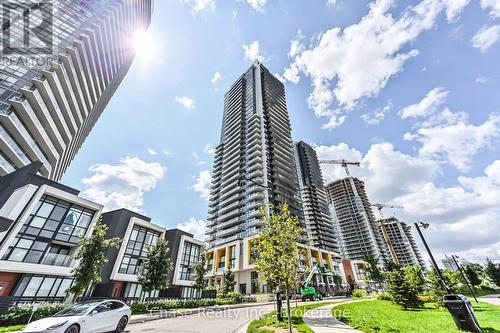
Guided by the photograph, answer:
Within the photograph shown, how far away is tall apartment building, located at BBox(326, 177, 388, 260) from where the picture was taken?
122062 millimetres

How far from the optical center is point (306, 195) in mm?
103062

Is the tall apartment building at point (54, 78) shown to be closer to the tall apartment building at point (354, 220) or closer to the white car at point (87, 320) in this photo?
the white car at point (87, 320)

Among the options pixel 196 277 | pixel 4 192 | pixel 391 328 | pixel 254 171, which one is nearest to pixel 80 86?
pixel 4 192

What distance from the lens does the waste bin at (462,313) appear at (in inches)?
343

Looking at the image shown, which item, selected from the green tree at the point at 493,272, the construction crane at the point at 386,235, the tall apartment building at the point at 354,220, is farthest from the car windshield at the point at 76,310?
the construction crane at the point at 386,235

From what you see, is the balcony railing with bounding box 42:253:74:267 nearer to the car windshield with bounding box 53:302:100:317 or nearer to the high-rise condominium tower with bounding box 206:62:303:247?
the car windshield with bounding box 53:302:100:317

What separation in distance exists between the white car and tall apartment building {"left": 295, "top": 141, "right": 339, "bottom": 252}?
72.4m

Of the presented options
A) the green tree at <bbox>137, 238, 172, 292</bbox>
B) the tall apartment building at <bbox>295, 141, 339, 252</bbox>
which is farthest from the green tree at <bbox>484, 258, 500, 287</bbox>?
the green tree at <bbox>137, 238, 172, 292</bbox>


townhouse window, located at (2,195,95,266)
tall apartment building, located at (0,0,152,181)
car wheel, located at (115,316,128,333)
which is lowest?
car wheel, located at (115,316,128,333)

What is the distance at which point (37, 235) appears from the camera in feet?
72.4

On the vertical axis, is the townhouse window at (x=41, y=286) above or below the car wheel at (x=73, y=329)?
above

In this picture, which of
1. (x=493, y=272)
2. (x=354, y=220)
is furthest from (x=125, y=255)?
(x=354, y=220)

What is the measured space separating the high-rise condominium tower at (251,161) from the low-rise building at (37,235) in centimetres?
3461

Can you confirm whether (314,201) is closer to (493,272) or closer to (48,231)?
A: (493,272)
